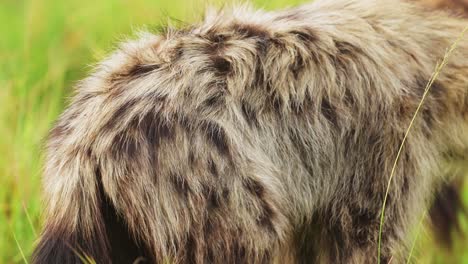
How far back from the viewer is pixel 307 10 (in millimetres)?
2982

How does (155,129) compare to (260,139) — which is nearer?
(155,129)

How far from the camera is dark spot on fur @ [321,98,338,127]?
8.86 ft

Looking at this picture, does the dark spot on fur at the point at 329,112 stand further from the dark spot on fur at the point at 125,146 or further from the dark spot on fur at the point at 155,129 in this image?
the dark spot on fur at the point at 125,146

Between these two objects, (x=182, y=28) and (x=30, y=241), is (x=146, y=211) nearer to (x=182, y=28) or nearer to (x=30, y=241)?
(x=182, y=28)

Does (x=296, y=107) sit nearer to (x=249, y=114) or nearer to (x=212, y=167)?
(x=249, y=114)

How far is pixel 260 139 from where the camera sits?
2.58m

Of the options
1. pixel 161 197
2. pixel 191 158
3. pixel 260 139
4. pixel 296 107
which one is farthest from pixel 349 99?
pixel 161 197

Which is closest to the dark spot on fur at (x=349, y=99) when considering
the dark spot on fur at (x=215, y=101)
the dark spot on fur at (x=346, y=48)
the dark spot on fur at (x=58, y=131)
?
the dark spot on fur at (x=346, y=48)

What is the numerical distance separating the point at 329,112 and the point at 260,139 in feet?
0.87

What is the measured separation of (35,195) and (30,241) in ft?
0.92

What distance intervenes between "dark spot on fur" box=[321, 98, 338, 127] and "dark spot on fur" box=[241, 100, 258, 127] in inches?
9.4

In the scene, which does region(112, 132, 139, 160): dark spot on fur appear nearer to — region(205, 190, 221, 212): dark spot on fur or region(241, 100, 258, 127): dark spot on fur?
region(205, 190, 221, 212): dark spot on fur

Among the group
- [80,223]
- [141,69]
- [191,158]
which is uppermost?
[141,69]

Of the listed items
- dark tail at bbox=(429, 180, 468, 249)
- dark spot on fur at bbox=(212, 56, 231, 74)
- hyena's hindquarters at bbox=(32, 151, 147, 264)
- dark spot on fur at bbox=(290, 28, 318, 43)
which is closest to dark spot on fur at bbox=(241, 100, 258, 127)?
dark spot on fur at bbox=(212, 56, 231, 74)
